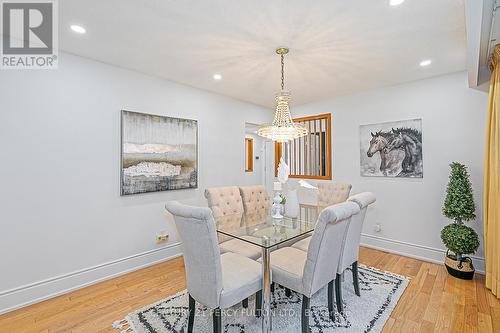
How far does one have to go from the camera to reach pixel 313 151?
469 cm

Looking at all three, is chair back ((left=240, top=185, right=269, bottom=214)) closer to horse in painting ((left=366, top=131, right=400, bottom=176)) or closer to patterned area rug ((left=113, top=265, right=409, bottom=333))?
patterned area rug ((left=113, top=265, right=409, bottom=333))

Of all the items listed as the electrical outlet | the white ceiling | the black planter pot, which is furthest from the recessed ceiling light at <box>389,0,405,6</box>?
the electrical outlet

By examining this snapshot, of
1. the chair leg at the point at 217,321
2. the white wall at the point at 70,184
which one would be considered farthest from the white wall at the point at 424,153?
the chair leg at the point at 217,321

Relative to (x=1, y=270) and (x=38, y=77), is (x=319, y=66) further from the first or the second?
(x=1, y=270)

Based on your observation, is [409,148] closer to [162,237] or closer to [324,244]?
[324,244]

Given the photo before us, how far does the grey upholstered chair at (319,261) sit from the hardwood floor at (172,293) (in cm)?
78

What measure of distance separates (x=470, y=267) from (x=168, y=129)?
4.12 metres

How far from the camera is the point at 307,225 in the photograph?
243 centimetres

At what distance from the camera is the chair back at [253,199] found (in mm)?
3283

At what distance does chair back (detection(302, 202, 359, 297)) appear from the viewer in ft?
5.34

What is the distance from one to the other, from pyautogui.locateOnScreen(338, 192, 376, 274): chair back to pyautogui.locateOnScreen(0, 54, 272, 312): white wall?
2.39m

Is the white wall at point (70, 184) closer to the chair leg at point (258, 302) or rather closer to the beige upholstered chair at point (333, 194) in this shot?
the chair leg at point (258, 302)

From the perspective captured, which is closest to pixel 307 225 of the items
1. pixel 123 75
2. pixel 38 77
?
pixel 123 75

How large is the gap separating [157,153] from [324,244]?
2481 mm
